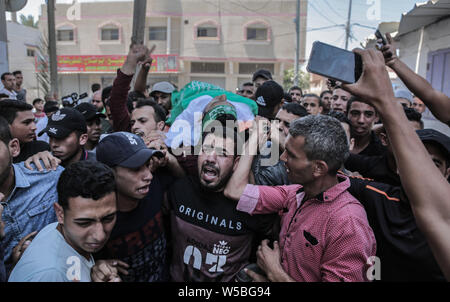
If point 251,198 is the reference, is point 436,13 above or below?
above

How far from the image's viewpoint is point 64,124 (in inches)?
110

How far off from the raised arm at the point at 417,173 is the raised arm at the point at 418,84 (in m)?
0.58

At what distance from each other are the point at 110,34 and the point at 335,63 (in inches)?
1114

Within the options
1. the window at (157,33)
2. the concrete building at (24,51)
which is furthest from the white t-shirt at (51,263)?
the concrete building at (24,51)

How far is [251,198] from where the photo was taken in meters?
2.06

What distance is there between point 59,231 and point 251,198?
1140 mm

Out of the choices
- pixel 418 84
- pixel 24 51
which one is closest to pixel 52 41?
pixel 418 84

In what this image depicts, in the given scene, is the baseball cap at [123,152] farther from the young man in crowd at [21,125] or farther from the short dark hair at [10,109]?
the short dark hair at [10,109]

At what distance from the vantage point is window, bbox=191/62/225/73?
26188 millimetres

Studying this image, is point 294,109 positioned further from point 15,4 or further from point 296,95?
point 15,4

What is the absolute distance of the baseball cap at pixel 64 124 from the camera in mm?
2742

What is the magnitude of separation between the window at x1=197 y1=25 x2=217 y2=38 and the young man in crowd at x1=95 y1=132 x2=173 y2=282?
2525cm
